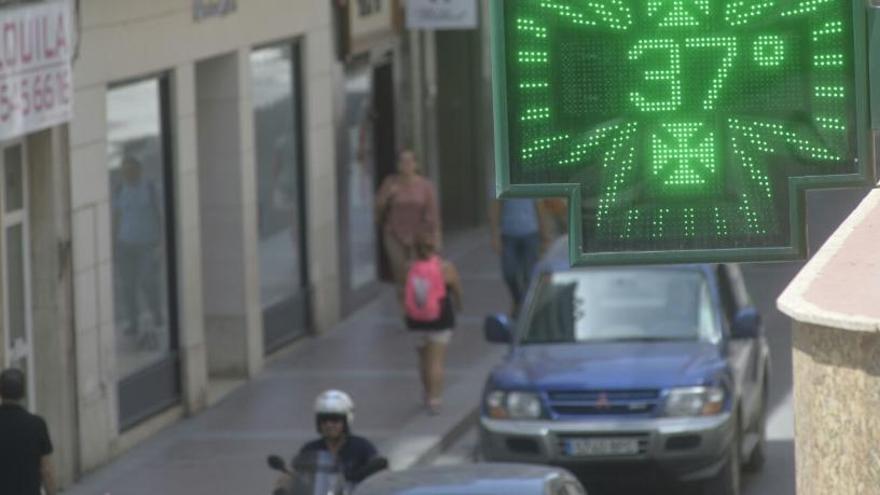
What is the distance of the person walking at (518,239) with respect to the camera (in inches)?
922

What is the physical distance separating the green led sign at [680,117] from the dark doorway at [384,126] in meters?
22.4

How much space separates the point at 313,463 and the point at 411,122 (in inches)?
648

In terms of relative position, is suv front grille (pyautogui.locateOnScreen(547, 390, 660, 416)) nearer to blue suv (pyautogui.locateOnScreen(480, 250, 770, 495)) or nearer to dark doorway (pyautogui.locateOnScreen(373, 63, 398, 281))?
blue suv (pyautogui.locateOnScreen(480, 250, 770, 495))

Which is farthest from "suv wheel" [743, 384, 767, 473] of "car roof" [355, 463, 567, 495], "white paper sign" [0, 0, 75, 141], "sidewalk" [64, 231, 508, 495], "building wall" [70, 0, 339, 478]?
"car roof" [355, 463, 567, 495]

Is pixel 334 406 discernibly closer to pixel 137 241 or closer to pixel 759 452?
pixel 759 452

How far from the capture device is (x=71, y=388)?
651 inches

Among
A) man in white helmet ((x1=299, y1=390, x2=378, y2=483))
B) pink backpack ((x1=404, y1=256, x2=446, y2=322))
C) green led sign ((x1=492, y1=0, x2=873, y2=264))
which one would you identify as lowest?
pink backpack ((x1=404, y1=256, x2=446, y2=322))

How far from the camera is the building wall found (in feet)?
55.5

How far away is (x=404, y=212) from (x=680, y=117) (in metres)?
18.0

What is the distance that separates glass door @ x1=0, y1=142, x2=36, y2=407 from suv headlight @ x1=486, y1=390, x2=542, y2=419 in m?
3.40

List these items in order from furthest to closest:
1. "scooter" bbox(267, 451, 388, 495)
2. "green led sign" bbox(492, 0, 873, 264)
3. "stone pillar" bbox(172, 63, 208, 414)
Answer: "stone pillar" bbox(172, 63, 208, 414) < "scooter" bbox(267, 451, 388, 495) < "green led sign" bbox(492, 0, 873, 264)

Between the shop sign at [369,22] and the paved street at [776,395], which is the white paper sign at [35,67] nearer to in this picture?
the paved street at [776,395]

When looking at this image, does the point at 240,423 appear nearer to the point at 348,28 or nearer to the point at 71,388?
the point at 71,388

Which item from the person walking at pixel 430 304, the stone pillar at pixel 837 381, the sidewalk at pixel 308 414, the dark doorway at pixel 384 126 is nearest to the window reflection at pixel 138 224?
the sidewalk at pixel 308 414
